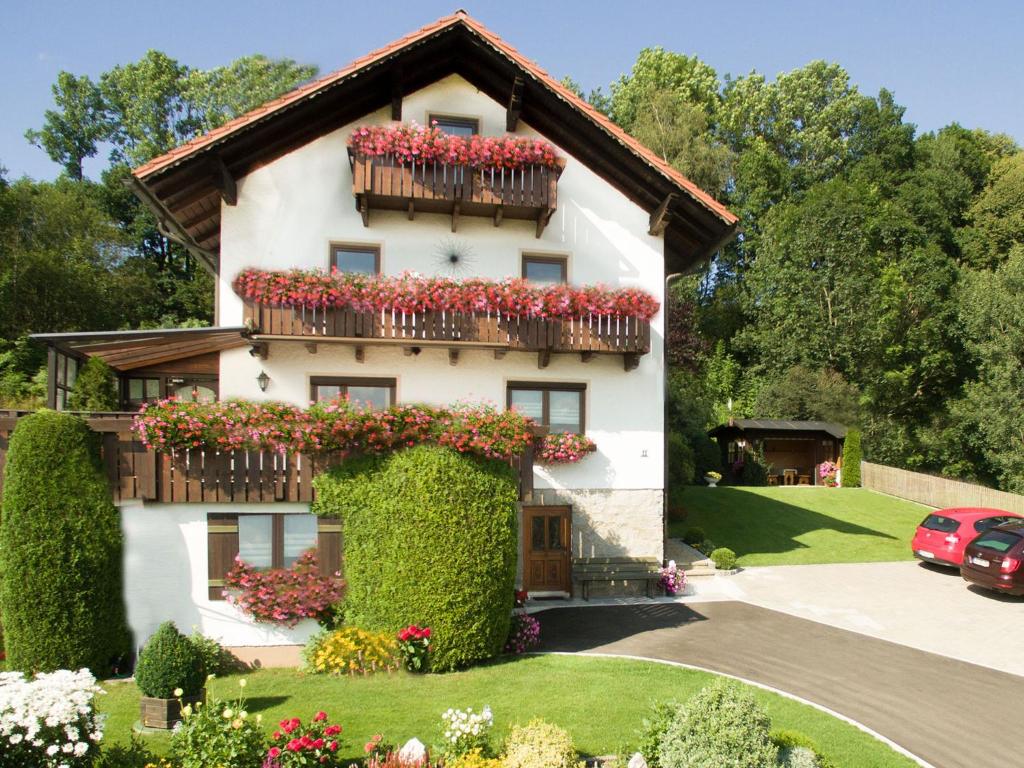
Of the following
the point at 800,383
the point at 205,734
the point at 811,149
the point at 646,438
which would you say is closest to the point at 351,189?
the point at 646,438

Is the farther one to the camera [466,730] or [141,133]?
[141,133]

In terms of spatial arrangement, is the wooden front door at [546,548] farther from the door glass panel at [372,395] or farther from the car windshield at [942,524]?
the car windshield at [942,524]

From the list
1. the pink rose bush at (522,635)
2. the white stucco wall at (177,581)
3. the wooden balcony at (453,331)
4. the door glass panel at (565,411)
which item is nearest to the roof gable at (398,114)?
the wooden balcony at (453,331)

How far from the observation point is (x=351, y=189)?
16062mm

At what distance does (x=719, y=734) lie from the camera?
285 inches

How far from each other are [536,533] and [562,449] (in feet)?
6.91

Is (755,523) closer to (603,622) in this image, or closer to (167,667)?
(603,622)

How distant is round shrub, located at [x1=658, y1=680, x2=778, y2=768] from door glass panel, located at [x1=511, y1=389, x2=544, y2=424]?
952 centimetres

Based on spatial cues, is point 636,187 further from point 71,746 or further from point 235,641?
point 71,746

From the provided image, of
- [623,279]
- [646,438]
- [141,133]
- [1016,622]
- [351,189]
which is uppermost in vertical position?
[141,133]

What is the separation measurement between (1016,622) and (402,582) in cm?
1302

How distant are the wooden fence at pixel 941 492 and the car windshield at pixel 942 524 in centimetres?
1251

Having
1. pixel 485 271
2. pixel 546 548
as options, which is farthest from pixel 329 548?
pixel 485 271

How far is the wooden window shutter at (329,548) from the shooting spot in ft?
39.6
